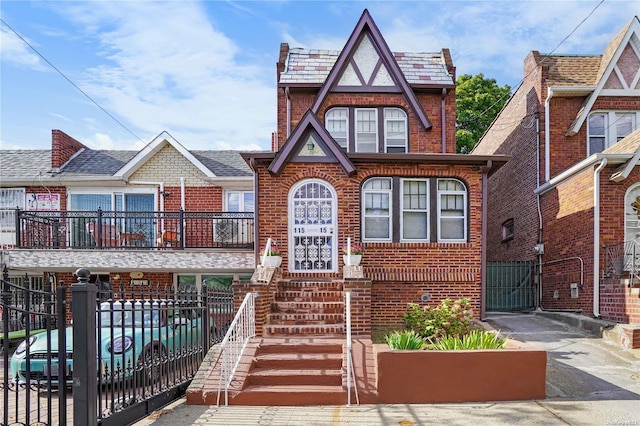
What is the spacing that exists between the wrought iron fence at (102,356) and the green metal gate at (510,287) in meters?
9.15

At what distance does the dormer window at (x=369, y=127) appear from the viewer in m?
13.7

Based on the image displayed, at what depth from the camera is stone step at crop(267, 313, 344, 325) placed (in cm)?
952

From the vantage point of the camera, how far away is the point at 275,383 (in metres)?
7.18

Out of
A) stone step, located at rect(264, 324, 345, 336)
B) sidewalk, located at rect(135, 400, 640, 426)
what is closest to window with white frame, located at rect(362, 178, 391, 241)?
stone step, located at rect(264, 324, 345, 336)

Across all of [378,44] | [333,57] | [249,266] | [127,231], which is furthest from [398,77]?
[127,231]

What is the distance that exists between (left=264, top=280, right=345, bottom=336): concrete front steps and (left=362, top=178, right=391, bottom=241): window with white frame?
1.81m

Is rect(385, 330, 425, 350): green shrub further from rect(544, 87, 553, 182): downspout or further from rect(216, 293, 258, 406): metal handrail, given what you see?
rect(544, 87, 553, 182): downspout

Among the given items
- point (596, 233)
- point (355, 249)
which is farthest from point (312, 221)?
point (596, 233)

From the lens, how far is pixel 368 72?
1384 cm

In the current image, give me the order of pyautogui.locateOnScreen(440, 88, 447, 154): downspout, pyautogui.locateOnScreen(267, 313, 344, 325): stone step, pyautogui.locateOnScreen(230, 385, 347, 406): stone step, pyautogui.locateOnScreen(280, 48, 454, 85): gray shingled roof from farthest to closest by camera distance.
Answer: pyautogui.locateOnScreen(280, 48, 454, 85): gray shingled roof, pyautogui.locateOnScreen(440, 88, 447, 154): downspout, pyautogui.locateOnScreen(267, 313, 344, 325): stone step, pyautogui.locateOnScreen(230, 385, 347, 406): stone step

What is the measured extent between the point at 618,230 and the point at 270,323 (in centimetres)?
882

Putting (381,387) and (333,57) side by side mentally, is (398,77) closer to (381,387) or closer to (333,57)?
(333,57)

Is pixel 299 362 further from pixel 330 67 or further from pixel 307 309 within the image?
pixel 330 67

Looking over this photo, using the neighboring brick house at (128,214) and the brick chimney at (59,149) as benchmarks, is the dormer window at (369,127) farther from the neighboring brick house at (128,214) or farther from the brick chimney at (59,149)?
the brick chimney at (59,149)
